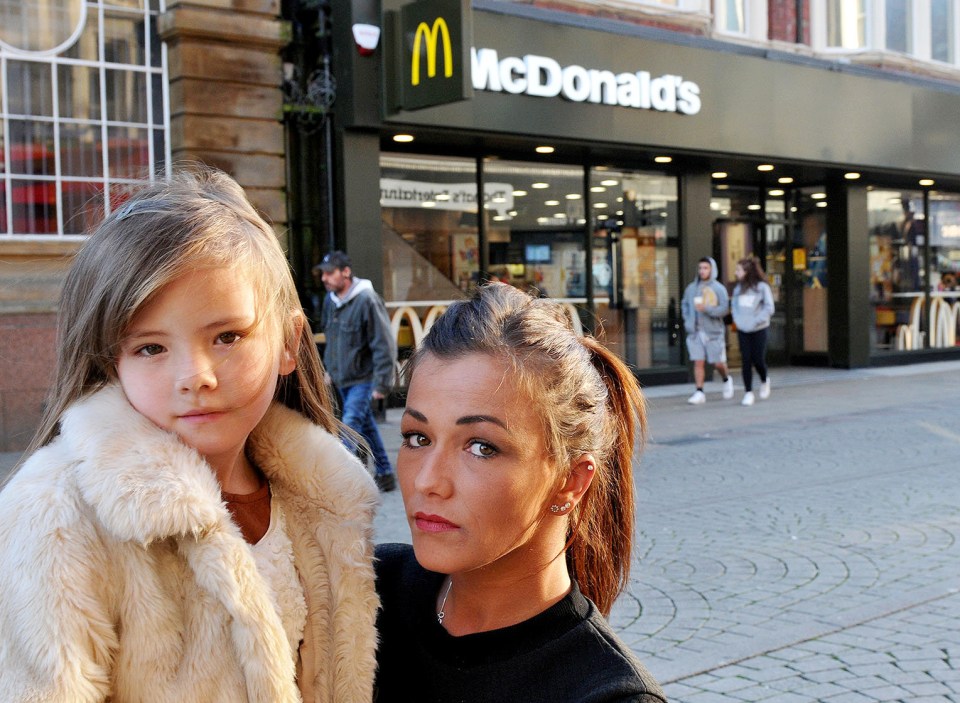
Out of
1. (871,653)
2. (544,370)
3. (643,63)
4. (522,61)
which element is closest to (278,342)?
(544,370)

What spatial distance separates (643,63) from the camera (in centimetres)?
1380

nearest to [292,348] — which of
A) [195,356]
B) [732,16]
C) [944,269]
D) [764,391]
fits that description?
[195,356]

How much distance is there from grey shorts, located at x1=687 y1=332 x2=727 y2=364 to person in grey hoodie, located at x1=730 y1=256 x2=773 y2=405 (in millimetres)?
284

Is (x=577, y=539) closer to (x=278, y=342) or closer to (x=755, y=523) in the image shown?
(x=278, y=342)

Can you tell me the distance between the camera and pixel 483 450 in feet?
4.97

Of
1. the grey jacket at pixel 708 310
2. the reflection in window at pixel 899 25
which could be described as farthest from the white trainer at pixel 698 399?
the reflection in window at pixel 899 25

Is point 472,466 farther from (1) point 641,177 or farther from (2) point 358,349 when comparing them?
(1) point 641,177

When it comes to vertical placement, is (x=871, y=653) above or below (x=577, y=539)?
below

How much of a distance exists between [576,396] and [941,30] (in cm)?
2044

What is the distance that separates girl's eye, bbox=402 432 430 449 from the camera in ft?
5.13

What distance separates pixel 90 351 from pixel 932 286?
20293 mm

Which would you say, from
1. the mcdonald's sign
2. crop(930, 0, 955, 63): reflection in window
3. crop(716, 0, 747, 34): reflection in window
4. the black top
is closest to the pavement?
the black top

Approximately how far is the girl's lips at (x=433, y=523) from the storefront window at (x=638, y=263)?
13242 millimetres

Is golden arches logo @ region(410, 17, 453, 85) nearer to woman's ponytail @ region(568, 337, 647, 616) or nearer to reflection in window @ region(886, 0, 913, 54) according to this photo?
woman's ponytail @ region(568, 337, 647, 616)
